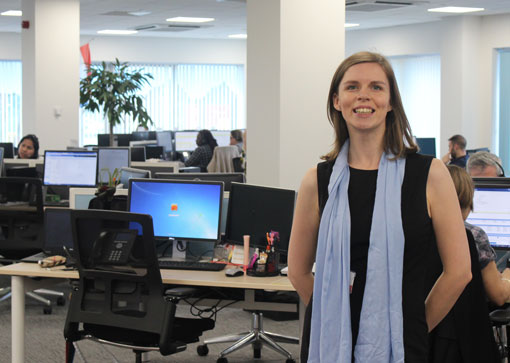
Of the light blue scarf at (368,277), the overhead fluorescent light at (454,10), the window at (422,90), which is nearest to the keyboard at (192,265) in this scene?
the light blue scarf at (368,277)

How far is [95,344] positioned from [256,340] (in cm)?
107

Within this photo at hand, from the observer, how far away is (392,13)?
12.3m

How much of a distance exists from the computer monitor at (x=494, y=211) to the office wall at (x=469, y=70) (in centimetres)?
921

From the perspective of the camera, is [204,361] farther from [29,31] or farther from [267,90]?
[29,31]

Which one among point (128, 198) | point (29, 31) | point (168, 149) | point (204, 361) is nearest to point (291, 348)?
point (204, 361)

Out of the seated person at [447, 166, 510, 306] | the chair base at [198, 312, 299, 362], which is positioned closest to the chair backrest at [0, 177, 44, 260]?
the chair base at [198, 312, 299, 362]

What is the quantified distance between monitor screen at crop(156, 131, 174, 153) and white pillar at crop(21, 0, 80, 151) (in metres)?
3.48

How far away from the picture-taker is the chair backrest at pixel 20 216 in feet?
18.9

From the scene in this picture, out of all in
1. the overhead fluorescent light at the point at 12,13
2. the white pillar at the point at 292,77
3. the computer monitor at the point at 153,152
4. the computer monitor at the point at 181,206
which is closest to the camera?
the computer monitor at the point at 181,206

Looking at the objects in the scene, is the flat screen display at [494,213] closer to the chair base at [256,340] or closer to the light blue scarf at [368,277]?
the chair base at [256,340]

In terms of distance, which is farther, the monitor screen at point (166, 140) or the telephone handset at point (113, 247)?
the monitor screen at point (166, 140)

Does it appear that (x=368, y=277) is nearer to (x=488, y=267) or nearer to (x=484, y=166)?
Result: (x=488, y=267)

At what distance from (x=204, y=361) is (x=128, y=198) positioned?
3.54ft

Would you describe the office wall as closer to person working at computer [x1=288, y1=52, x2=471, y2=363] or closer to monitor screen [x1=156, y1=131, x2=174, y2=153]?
monitor screen [x1=156, y1=131, x2=174, y2=153]
